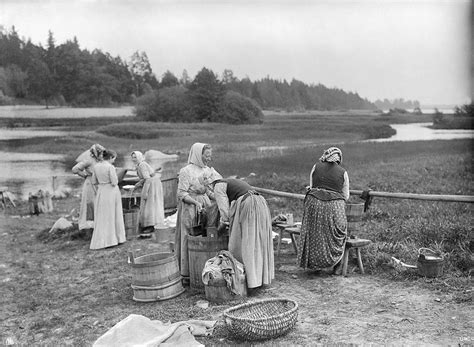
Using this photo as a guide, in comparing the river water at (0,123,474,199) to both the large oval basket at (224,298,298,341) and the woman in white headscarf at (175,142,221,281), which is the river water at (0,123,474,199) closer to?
the woman in white headscarf at (175,142,221,281)

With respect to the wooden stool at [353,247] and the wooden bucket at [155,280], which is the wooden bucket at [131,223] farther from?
the wooden stool at [353,247]

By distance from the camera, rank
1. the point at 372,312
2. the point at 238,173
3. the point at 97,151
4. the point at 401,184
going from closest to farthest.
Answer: the point at 372,312 → the point at 97,151 → the point at 401,184 → the point at 238,173

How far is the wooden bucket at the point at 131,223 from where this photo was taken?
31.1 ft

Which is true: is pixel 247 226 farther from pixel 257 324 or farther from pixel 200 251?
pixel 257 324

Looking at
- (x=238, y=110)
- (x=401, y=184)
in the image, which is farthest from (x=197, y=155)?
(x=238, y=110)

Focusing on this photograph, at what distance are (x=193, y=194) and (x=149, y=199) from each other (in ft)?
11.9

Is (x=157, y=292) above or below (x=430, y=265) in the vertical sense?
below

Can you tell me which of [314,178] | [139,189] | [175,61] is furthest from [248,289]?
[175,61]

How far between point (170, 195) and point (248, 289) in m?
5.66

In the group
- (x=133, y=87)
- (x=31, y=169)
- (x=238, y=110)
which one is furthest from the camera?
(x=31, y=169)

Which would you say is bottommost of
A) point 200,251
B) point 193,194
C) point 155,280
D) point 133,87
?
point 155,280

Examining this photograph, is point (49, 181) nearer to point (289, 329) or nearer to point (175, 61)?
point (175, 61)

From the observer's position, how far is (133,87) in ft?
51.0

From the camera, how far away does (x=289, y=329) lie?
14.9ft
